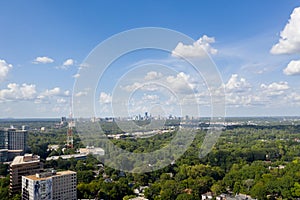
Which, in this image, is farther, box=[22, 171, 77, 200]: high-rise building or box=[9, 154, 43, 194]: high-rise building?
box=[9, 154, 43, 194]: high-rise building

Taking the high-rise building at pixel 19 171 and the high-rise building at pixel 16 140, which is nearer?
the high-rise building at pixel 19 171

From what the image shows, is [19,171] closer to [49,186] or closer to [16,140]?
[49,186]

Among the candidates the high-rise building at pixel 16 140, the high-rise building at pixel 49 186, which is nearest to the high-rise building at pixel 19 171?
the high-rise building at pixel 49 186

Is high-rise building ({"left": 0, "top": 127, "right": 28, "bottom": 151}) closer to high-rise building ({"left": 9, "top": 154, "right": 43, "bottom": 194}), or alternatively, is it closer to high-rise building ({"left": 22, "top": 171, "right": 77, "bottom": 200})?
high-rise building ({"left": 9, "top": 154, "right": 43, "bottom": 194})

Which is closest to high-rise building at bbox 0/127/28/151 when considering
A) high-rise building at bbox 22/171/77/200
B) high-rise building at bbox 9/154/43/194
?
high-rise building at bbox 9/154/43/194

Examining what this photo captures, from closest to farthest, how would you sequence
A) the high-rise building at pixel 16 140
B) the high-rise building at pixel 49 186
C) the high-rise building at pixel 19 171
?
the high-rise building at pixel 49 186, the high-rise building at pixel 19 171, the high-rise building at pixel 16 140

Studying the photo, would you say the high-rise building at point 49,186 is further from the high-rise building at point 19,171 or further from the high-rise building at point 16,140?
the high-rise building at point 16,140

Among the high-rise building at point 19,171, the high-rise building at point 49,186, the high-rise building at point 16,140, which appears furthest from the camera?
the high-rise building at point 16,140

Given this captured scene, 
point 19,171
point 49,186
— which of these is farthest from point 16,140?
point 49,186

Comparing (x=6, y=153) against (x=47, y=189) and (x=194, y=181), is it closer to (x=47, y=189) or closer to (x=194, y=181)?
(x=47, y=189)

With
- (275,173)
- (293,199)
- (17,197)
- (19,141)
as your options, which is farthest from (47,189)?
(19,141)
